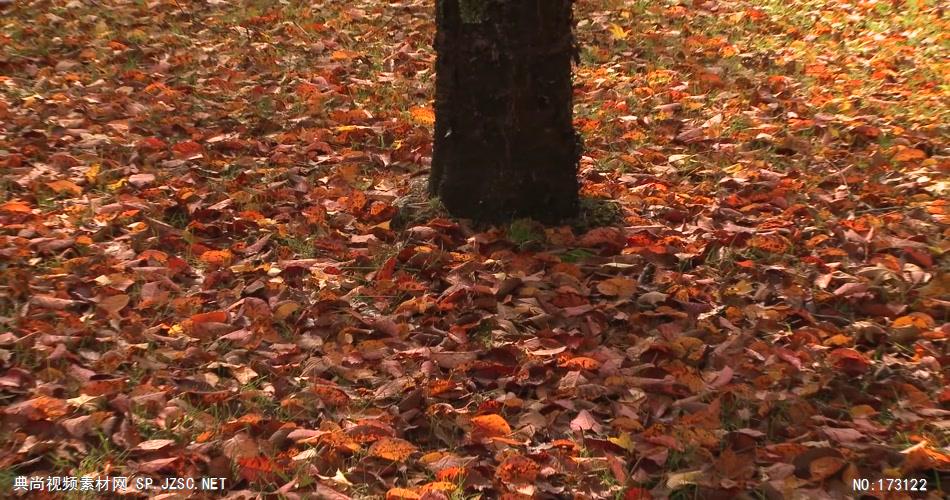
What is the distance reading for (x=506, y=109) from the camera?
3432mm

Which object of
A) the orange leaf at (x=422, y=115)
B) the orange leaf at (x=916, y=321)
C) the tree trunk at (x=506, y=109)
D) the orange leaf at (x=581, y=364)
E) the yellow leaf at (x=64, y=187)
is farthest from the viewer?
the orange leaf at (x=422, y=115)

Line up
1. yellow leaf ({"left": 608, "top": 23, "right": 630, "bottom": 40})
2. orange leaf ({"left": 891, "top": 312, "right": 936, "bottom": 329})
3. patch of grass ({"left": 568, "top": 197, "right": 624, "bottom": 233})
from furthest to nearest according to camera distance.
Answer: yellow leaf ({"left": 608, "top": 23, "right": 630, "bottom": 40})
patch of grass ({"left": 568, "top": 197, "right": 624, "bottom": 233})
orange leaf ({"left": 891, "top": 312, "right": 936, "bottom": 329})

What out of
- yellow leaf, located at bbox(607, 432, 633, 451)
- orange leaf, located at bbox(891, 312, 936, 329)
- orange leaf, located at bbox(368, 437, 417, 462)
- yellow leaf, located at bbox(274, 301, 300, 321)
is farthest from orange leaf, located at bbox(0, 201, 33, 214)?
orange leaf, located at bbox(891, 312, 936, 329)

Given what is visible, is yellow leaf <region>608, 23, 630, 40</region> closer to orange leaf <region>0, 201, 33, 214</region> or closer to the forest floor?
the forest floor

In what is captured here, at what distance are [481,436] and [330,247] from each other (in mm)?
1266

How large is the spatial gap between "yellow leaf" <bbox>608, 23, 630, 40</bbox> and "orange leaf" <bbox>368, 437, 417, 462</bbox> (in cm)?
396

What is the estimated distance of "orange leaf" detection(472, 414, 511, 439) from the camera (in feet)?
8.18

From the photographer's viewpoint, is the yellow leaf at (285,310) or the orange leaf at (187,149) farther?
the orange leaf at (187,149)

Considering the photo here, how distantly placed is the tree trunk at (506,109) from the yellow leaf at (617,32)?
2.37 m

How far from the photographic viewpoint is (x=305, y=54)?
566cm

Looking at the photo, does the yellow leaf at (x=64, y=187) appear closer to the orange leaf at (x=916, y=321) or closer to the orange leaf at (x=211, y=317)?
the orange leaf at (x=211, y=317)

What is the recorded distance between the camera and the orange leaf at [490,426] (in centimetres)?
249

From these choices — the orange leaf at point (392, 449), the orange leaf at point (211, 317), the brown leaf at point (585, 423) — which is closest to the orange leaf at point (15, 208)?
the orange leaf at point (211, 317)

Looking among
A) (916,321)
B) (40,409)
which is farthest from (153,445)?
(916,321)
